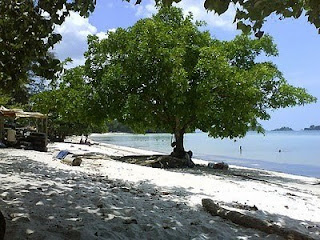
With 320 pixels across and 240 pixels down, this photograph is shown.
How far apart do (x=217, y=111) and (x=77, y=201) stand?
37.5 feet

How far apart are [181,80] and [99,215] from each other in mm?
10812

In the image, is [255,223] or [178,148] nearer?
[255,223]

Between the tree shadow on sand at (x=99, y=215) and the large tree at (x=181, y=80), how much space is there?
9231 millimetres

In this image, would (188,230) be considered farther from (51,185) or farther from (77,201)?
(51,185)

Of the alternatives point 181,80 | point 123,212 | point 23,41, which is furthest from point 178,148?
point 123,212

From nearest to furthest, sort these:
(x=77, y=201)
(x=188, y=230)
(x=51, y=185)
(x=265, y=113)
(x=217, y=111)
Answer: (x=188, y=230)
(x=77, y=201)
(x=51, y=185)
(x=217, y=111)
(x=265, y=113)

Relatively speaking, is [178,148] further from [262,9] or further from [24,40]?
[262,9]

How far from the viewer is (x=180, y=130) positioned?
Answer: 19016mm

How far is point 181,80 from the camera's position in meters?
15.4

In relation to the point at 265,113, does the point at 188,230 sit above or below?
below

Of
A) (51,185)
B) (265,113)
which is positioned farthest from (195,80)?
(51,185)

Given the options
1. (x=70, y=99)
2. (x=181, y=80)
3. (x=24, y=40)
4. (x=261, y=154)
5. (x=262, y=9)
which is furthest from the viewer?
(x=261, y=154)

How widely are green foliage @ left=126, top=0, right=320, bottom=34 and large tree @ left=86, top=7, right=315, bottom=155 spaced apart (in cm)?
1067

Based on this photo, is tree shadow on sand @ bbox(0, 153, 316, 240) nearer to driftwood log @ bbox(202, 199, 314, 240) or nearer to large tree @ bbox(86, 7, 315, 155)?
driftwood log @ bbox(202, 199, 314, 240)
